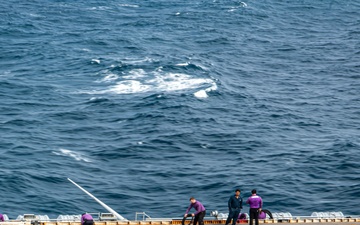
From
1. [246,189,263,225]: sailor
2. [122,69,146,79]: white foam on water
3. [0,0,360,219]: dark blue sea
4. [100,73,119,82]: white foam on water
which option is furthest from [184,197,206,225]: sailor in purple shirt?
[122,69,146,79]: white foam on water

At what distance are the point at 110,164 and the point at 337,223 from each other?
121ft

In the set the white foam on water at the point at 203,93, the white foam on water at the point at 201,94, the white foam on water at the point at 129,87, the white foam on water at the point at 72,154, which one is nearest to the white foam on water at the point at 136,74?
the white foam on water at the point at 129,87

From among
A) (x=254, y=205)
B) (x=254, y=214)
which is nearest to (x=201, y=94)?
(x=254, y=214)

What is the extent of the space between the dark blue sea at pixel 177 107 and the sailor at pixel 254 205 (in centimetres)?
2077

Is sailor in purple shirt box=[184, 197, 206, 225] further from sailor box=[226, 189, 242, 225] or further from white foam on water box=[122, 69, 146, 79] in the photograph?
white foam on water box=[122, 69, 146, 79]

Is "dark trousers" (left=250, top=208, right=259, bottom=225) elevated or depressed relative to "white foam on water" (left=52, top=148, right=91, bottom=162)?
elevated

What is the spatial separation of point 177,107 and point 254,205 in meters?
56.7

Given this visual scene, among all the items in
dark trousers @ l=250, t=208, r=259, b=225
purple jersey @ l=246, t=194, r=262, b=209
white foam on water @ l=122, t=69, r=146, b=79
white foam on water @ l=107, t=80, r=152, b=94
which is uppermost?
purple jersey @ l=246, t=194, r=262, b=209

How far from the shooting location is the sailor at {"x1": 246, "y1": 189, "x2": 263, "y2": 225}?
6981cm

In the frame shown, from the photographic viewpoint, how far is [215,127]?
390 ft

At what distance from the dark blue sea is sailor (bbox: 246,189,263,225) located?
20775 millimetres

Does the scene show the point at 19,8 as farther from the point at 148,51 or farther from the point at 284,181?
the point at 284,181

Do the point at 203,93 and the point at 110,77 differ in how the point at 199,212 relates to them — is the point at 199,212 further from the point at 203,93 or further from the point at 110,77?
the point at 110,77

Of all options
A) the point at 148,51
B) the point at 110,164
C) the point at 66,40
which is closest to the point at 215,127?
the point at 110,164
